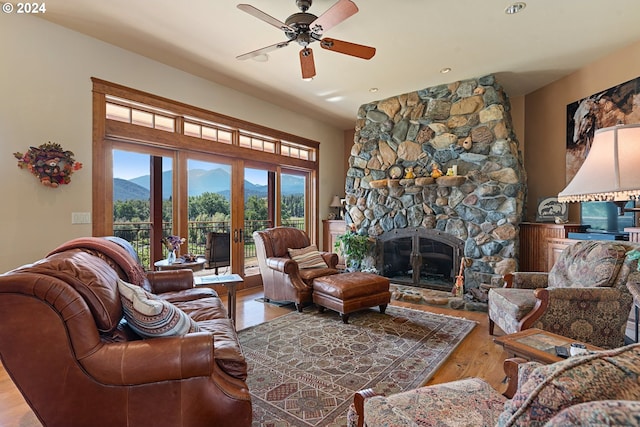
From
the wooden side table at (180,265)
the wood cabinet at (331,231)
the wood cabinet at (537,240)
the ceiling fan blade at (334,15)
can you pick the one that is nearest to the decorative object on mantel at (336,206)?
the wood cabinet at (331,231)

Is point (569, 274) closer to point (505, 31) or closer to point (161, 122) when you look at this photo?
point (505, 31)

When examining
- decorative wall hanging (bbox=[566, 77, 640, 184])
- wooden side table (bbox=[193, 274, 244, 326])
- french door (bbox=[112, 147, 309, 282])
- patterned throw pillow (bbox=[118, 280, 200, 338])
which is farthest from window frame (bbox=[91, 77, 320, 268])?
decorative wall hanging (bbox=[566, 77, 640, 184])

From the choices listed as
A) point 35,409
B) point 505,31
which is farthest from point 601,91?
point 35,409

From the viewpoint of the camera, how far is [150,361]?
1381 millimetres

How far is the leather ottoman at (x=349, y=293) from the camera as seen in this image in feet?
11.1

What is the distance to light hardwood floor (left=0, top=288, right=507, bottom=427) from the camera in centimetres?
192

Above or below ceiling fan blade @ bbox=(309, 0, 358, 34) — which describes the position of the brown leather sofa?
below

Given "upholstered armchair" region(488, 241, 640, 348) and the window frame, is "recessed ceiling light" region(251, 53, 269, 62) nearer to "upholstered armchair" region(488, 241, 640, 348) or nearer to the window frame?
the window frame

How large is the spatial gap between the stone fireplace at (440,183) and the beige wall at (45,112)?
3.67 m

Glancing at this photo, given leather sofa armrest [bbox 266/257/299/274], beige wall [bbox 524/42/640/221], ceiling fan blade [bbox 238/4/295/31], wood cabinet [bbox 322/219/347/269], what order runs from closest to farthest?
1. ceiling fan blade [bbox 238/4/295/31]
2. beige wall [bbox 524/42/640/221]
3. leather sofa armrest [bbox 266/257/299/274]
4. wood cabinet [bbox 322/219/347/269]

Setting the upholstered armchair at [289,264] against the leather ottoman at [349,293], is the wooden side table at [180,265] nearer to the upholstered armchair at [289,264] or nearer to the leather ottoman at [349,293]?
the upholstered armchair at [289,264]

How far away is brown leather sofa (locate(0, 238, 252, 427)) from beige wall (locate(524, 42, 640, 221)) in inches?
193

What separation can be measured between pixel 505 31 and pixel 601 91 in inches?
69.1

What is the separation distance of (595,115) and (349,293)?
3.83 meters
